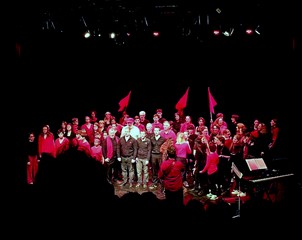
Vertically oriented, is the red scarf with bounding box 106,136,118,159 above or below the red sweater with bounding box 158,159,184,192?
above

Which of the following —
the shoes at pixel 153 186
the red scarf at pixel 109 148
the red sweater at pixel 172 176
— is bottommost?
the shoes at pixel 153 186

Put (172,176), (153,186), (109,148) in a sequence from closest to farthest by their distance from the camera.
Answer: (172,176) → (153,186) → (109,148)

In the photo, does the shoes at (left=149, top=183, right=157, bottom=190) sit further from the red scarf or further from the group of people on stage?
the red scarf

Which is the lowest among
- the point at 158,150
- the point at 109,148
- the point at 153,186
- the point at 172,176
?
the point at 153,186

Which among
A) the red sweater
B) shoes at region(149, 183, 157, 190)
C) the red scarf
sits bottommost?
shoes at region(149, 183, 157, 190)

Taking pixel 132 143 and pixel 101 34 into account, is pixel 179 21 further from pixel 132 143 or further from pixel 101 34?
pixel 132 143

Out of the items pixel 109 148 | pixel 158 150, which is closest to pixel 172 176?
pixel 158 150

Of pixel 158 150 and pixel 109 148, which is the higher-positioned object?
pixel 109 148

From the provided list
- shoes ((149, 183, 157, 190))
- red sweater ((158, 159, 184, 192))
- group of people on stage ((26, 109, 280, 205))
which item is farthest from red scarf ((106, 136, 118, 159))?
→ red sweater ((158, 159, 184, 192))

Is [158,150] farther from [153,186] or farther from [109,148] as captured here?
[109,148]

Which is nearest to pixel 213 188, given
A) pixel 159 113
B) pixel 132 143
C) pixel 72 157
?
pixel 132 143

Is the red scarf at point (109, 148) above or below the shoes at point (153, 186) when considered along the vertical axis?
above

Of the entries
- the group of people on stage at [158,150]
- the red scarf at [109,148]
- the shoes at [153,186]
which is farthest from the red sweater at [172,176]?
the red scarf at [109,148]

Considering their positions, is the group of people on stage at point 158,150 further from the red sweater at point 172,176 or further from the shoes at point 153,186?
the red sweater at point 172,176
